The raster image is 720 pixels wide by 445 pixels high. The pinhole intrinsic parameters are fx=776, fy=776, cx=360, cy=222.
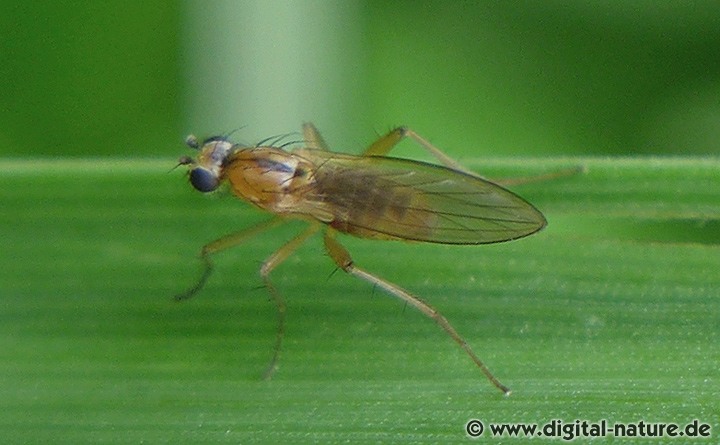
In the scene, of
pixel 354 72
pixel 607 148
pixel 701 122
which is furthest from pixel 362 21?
pixel 701 122

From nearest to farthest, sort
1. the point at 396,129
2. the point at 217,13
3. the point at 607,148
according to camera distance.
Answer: the point at 396,129, the point at 217,13, the point at 607,148

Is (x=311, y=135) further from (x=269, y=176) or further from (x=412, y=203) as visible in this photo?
(x=412, y=203)

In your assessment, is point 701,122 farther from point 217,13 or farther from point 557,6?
point 217,13

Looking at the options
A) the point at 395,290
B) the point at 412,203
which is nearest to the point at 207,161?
the point at 412,203

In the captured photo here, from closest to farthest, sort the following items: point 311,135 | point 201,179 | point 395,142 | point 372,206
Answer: point 201,179 → point 372,206 → point 395,142 → point 311,135

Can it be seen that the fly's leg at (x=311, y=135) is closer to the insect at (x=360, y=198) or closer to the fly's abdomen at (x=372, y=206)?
the insect at (x=360, y=198)

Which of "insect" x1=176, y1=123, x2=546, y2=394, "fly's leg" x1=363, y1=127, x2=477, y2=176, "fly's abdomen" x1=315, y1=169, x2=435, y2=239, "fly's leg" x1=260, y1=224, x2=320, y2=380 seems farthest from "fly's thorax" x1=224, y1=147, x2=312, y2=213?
"fly's leg" x1=363, y1=127, x2=477, y2=176
